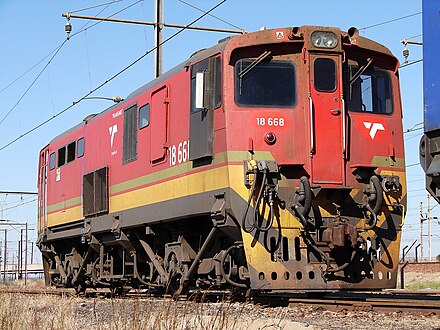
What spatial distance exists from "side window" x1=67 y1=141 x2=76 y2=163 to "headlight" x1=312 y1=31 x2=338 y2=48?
9.71 metres

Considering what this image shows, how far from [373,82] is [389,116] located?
64cm

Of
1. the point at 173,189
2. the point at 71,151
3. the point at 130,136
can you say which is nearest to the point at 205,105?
the point at 173,189

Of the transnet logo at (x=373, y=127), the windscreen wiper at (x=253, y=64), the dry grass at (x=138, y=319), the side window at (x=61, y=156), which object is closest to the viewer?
the dry grass at (x=138, y=319)

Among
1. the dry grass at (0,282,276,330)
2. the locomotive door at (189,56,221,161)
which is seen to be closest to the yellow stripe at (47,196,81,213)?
the locomotive door at (189,56,221,161)

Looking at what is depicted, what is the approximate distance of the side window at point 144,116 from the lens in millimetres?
15298

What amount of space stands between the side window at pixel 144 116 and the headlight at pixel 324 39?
13.5ft

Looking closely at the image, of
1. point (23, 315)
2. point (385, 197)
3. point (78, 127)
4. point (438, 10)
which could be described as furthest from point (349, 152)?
point (78, 127)

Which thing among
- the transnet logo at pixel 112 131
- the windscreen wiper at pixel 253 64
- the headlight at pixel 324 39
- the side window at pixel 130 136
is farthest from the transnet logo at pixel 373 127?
the transnet logo at pixel 112 131

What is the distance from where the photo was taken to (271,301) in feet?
41.8

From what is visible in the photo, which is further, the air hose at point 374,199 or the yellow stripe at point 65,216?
the yellow stripe at point 65,216

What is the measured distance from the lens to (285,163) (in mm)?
12133

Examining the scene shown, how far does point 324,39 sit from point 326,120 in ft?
4.36

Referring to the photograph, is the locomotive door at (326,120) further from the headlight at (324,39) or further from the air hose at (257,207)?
the air hose at (257,207)

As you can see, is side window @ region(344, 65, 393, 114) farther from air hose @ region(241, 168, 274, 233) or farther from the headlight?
air hose @ region(241, 168, 274, 233)
